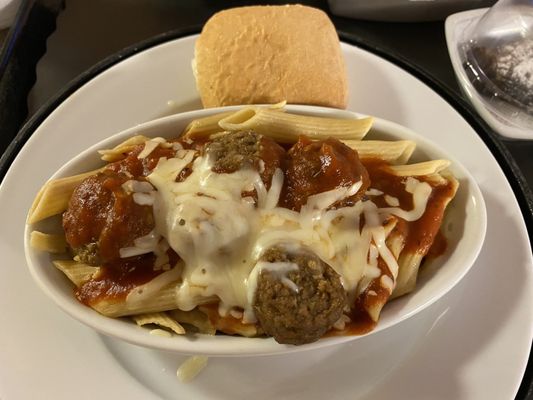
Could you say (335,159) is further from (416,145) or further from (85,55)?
(85,55)

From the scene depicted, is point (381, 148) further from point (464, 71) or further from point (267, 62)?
point (464, 71)

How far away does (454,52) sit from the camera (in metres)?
1.97

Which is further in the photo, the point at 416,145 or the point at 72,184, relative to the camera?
the point at 416,145

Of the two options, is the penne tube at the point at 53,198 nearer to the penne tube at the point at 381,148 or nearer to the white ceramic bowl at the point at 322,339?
the white ceramic bowl at the point at 322,339

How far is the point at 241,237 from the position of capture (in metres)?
1.12

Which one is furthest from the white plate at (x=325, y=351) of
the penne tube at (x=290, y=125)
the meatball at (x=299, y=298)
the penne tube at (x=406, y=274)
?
the penne tube at (x=290, y=125)

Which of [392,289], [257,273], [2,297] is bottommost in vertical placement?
[2,297]

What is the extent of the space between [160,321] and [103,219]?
264 mm

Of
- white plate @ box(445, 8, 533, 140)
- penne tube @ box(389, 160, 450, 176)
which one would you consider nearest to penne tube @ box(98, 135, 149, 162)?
penne tube @ box(389, 160, 450, 176)

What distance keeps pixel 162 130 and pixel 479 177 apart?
0.89 metres

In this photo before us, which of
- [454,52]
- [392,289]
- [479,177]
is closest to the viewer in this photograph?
[392,289]

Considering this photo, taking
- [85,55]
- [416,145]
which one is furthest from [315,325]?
[85,55]

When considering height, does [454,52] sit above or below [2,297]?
above

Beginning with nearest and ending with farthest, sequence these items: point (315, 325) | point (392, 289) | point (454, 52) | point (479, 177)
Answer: point (315, 325) → point (392, 289) → point (479, 177) → point (454, 52)
